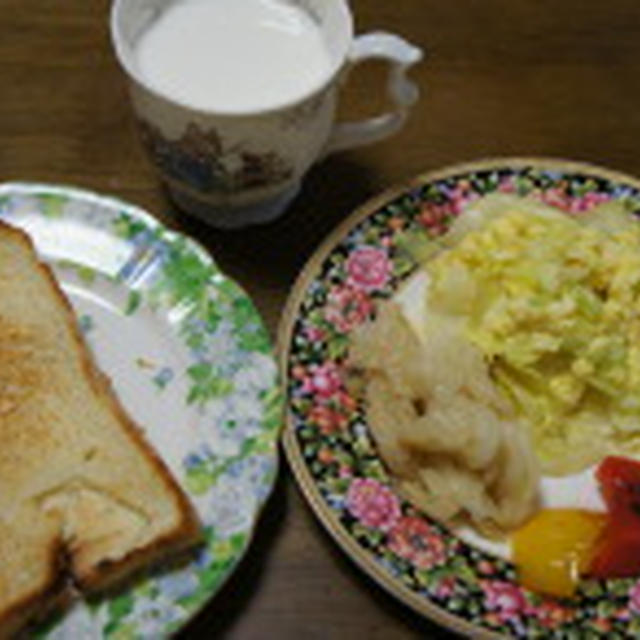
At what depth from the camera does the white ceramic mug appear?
1.57 metres

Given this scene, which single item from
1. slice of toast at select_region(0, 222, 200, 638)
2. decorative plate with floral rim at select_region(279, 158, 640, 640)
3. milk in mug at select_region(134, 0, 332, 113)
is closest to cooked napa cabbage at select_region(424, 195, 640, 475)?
decorative plate with floral rim at select_region(279, 158, 640, 640)

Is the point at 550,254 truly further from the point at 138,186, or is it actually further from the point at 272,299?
the point at 138,186

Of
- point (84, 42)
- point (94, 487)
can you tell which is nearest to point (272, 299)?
point (94, 487)

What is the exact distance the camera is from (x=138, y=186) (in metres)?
1.85

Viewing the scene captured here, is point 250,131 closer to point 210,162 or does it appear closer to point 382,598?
point 210,162

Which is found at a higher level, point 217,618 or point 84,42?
point 84,42

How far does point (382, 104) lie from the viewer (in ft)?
6.55

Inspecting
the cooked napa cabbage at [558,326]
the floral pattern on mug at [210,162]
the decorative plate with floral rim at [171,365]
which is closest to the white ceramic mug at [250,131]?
the floral pattern on mug at [210,162]

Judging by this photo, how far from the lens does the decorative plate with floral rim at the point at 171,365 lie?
4.36 feet

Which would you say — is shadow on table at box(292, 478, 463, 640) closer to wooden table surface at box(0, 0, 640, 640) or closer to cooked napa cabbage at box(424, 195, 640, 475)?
wooden table surface at box(0, 0, 640, 640)

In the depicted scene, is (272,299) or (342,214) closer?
(272,299)

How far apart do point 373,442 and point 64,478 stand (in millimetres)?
430

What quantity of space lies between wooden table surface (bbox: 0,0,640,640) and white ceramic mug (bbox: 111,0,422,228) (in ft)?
0.29

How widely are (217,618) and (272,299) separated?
1.73 ft
